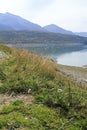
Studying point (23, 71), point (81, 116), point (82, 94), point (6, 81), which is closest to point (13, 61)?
point (23, 71)

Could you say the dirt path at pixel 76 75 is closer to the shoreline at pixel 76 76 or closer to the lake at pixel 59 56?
the shoreline at pixel 76 76

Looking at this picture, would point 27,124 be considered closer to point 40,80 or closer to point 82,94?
point 82,94

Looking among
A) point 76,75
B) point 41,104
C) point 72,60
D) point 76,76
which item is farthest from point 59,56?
point 41,104

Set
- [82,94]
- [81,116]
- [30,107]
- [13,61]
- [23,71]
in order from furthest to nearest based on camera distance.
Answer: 1. [13,61]
2. [23,71]
3. [82,94]
4. [30,107]
5. [81,116]

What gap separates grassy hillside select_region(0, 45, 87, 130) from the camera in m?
6.54

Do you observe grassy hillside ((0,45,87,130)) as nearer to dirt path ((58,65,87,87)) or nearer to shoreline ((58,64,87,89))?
shoreline ((58,64,87,89))

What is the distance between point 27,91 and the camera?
907cm

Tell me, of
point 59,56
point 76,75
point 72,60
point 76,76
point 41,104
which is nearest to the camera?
point 41,104

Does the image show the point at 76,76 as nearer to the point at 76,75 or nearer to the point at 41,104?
the point at 76,75

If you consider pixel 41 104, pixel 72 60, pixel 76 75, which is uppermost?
pixel 41 104

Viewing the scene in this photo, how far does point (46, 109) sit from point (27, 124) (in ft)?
3.41

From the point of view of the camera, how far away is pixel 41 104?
309 inches

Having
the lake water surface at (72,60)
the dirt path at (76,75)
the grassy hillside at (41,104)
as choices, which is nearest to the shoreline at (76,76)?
the dirt path at (76,75)

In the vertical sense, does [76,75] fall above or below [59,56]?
above
